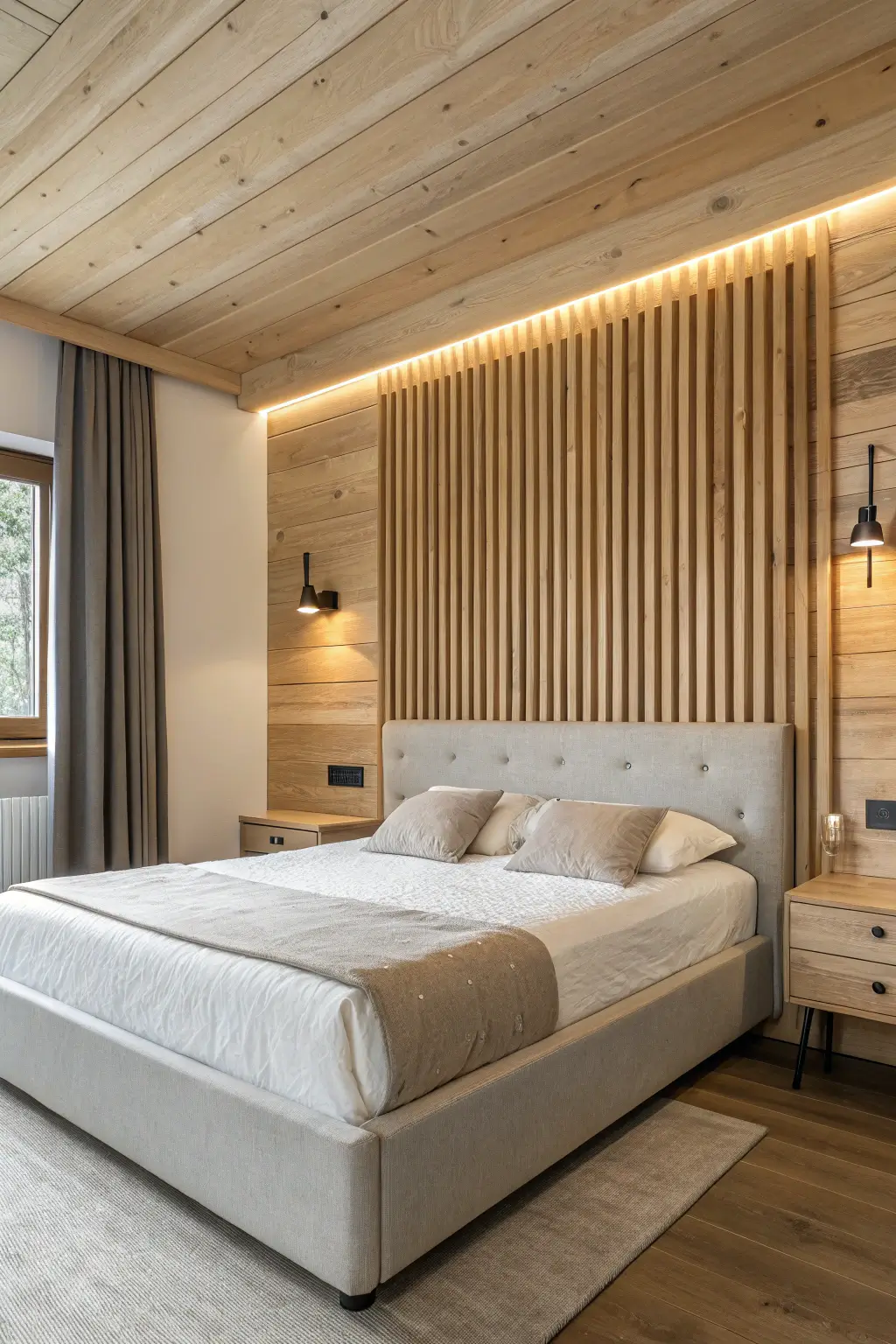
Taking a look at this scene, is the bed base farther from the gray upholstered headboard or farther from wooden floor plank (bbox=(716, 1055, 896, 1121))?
the gray upholstered headboard

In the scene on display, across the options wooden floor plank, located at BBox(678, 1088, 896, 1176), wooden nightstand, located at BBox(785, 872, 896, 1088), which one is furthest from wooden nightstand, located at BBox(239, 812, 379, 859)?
wooden nightstand, located at BBox(785, 872, 896, 1088)

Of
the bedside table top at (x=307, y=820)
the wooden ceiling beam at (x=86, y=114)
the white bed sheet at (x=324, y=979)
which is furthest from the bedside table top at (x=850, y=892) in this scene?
the wooden ceiling beam at (x=86, y=114)

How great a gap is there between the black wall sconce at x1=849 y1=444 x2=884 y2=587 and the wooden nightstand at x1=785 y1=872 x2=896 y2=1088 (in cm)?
98

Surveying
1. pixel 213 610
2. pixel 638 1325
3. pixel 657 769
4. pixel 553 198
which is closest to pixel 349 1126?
pixel 638 1325

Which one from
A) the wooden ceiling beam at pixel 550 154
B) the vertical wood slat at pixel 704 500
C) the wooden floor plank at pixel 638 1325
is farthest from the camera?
the vertical wood slat at pixel 704 500

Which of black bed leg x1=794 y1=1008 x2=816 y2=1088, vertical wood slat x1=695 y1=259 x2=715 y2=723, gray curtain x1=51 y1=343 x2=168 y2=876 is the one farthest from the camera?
gray curtain x1=51 y1=343 x2=168 y2=876

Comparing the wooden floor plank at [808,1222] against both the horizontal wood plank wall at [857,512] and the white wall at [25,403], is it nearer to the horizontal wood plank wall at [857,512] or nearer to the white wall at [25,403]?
the horizontal wood plank wall at [857,512]

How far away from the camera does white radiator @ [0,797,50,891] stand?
12.3ft

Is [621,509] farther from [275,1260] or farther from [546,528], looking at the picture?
[275,1260]

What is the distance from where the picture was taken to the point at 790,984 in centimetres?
261

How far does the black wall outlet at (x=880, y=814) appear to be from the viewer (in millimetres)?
2787

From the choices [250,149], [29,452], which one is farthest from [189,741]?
[250,149]

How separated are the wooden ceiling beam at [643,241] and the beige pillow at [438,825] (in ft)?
6.23

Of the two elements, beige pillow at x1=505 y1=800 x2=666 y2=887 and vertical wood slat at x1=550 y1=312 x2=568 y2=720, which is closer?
beige pillow at x1=505 y1=800 x2=666 y2=887
